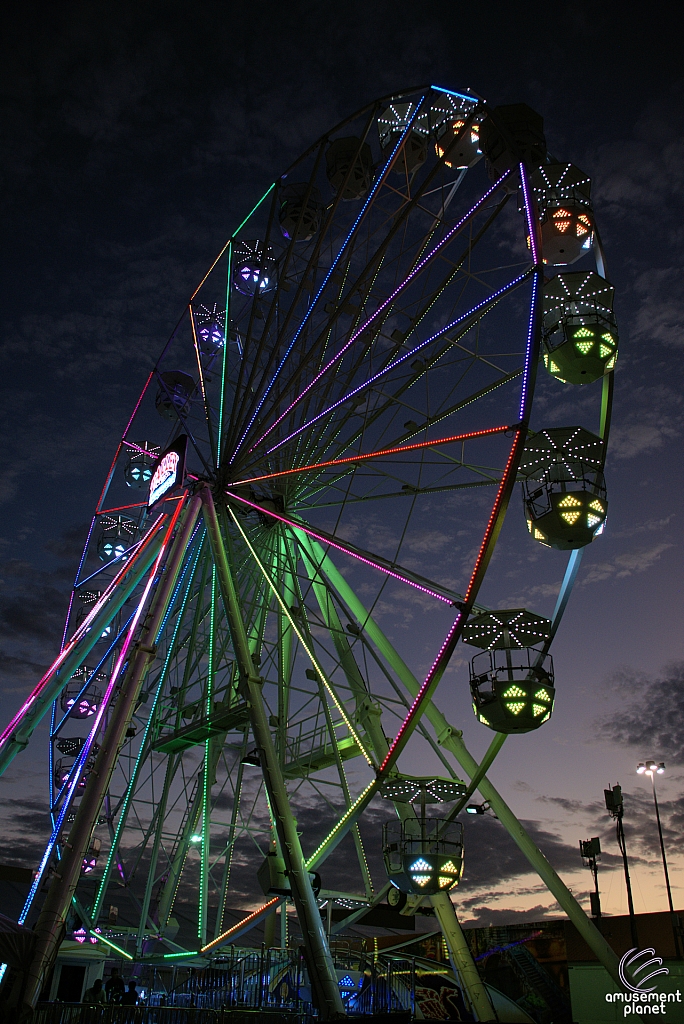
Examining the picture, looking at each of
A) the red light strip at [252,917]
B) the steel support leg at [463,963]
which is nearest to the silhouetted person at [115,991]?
the red light strip at [252,917]

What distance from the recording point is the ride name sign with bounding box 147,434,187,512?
1677 centimetres

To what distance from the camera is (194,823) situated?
59.7ft

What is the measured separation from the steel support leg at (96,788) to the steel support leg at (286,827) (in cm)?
115

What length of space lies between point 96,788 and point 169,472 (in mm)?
7824

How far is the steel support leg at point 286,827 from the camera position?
34.5ft

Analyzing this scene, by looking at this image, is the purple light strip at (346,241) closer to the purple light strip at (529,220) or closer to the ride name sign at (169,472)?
the ride name sign at (169,472)

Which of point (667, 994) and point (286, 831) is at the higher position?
point (286, 831)

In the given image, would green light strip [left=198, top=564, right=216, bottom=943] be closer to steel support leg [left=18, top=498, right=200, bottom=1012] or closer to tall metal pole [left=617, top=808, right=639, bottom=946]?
steel support leg [left=18, top=498, right=200, bottom=1012]

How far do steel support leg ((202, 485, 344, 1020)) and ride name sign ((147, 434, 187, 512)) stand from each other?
7.21 ft

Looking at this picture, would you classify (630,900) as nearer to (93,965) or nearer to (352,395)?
(93,965)

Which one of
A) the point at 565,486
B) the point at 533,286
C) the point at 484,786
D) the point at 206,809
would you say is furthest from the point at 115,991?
the point at 533,286

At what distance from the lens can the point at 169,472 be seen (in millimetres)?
17312

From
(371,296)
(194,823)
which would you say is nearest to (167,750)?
(194,823)

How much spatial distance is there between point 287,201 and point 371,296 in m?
4.50
